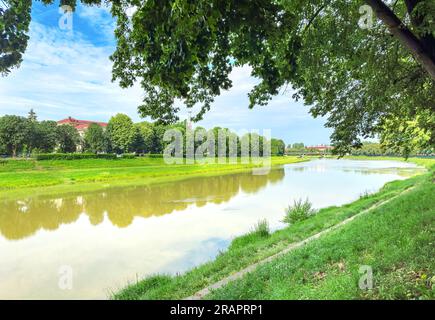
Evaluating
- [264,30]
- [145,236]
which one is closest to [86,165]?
[145,236]

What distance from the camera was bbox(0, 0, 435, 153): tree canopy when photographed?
3689mm

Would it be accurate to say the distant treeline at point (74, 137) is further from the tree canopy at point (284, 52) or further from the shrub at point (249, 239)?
the tree canopy at point (284, 52)

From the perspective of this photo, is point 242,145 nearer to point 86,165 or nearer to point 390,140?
point 86,165

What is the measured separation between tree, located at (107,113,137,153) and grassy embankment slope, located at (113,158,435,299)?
2726 inches

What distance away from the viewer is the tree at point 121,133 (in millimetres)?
75000

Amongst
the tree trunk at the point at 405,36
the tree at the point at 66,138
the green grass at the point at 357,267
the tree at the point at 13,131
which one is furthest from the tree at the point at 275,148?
the tree trunk at the point at 405,36

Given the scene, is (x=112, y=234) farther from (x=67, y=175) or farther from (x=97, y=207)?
(x=67, y=175)

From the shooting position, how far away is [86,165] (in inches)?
2046

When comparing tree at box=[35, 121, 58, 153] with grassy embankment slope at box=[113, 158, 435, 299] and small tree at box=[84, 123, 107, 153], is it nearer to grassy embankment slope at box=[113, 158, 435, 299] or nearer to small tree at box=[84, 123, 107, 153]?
small tree at box=[84, 123, 107, 153]

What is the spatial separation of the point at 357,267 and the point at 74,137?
2922 inches

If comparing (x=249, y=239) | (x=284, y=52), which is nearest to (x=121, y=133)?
(x=249, y=239)

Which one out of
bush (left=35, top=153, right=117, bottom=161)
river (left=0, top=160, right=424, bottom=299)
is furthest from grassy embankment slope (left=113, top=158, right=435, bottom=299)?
bush (left=35, top=153, right=117, bottom=161)

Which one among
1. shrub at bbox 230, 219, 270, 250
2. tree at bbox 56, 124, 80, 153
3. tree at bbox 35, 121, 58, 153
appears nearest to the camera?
shrub at bbox 230, 219, 270, 250

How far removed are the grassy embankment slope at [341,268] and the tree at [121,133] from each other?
6923 centimetres
